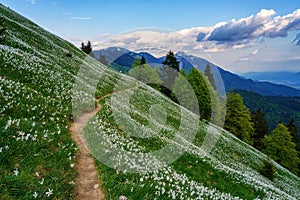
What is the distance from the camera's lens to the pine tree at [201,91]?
57000 mm

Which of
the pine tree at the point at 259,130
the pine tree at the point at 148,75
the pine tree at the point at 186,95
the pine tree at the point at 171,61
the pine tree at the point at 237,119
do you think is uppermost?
the pine tree at the point at 171,61

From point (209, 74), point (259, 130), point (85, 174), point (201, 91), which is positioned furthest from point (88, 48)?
point (85, 174)

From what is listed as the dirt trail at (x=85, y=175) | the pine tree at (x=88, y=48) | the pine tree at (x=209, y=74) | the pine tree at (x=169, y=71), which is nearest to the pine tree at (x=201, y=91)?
the pine tree at (x=169, y=71)

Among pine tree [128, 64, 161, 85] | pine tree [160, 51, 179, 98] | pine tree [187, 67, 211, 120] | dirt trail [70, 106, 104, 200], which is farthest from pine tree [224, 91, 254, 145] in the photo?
dirt trail [70, 106, 104, 200]

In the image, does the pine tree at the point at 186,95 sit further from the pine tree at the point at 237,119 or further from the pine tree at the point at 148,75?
the pine tree at the point at 237,119

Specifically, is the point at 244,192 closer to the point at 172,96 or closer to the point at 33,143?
the point at 33,143

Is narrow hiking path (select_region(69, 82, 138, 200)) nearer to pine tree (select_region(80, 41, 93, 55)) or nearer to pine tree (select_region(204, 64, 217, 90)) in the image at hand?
pine tree (select_region(204, 64, 217, 90))

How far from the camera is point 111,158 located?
9477 mm

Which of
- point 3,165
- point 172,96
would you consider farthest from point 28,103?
point 172,96

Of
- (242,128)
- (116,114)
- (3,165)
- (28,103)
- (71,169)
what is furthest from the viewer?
(242,128)

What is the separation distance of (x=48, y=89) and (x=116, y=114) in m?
4.88

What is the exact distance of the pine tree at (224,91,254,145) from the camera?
63375mm

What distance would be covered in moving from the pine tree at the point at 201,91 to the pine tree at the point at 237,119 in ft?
30.1

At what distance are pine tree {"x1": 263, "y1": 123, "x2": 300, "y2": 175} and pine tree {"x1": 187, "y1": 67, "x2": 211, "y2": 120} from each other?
17.5m
